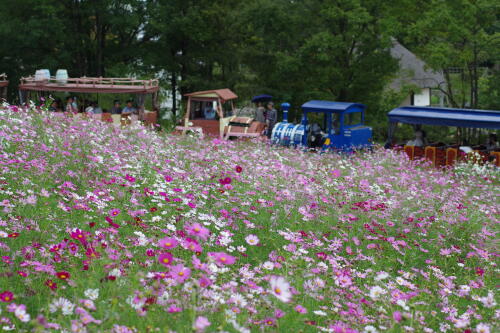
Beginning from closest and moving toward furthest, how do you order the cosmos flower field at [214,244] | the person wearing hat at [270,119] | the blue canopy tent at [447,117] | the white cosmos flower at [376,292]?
the cosmos flower field at [214,244], the white cosmos flower at [376,292], the blue canopy tent at [447,117], the person wearing hat at [270,119]

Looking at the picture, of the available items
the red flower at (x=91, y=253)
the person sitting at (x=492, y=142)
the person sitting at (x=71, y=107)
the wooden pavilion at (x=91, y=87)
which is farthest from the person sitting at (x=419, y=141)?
the red flower at (x=91, y=253)

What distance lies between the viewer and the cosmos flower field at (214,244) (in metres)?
3.66

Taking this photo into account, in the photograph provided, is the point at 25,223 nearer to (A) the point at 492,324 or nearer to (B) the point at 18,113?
(A) the point at 492,324

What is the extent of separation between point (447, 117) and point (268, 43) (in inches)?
500

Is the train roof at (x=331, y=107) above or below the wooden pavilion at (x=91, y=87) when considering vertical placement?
below

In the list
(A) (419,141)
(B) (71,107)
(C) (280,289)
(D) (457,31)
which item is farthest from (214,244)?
(D) (457,31)

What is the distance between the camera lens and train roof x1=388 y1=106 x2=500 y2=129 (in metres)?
17.0

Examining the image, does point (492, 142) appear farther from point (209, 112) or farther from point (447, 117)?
point (209, 112)

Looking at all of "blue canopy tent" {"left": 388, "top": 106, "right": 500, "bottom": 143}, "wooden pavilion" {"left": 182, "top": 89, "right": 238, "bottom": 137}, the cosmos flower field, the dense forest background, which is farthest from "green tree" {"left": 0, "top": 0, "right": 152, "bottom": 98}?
the cosmos flower field

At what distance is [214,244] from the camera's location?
5.62 metres

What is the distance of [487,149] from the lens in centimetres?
1792

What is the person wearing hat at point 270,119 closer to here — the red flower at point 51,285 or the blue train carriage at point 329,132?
the blue train carriage at point 329,132

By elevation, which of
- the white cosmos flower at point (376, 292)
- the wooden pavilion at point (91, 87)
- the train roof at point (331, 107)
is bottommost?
the white cosmos flower at point (376, 292)

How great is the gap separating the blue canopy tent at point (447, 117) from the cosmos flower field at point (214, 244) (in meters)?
7.01
